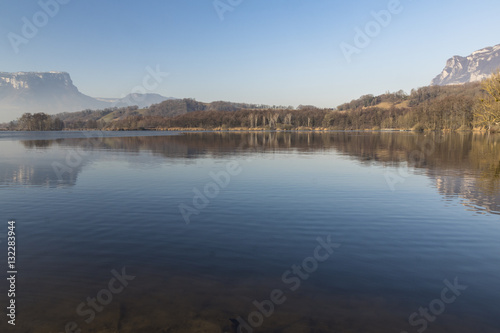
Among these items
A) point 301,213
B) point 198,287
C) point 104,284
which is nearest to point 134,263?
point 104,284

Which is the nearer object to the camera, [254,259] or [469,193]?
[254,259]

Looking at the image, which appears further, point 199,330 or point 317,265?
point 317,265

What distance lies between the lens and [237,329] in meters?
8.34

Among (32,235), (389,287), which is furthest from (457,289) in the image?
(32,235)

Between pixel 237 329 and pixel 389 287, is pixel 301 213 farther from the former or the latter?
pixel 237 329

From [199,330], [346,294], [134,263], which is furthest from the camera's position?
[134,263]

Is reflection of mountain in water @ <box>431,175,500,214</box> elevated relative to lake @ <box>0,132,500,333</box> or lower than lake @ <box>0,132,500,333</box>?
elevated

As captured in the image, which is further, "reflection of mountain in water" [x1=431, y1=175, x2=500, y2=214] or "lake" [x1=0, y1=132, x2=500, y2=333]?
"reflection of mountain in water" [x1=431, y1=175, x2=500, y2=214]

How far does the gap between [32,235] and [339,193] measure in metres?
20.7

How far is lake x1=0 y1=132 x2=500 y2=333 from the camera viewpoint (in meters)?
8.89

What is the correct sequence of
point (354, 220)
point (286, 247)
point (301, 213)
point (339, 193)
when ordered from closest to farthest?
point (286, 247), point (354, 220), point (301, 213), point (339, 193)

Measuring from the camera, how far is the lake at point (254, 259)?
8.89 metres

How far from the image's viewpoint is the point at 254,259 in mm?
12664

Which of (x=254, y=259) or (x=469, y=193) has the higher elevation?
(x=469, y=193)
